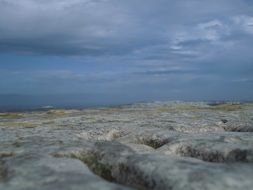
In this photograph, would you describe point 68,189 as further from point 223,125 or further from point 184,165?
point 223,125

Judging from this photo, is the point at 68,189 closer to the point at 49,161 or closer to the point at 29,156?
the point at 49,161

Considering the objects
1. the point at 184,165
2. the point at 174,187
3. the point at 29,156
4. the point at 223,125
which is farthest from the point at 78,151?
the point at 223,125

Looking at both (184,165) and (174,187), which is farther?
(184,165)

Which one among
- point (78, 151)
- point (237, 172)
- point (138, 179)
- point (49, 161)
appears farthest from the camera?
point (78, 151)

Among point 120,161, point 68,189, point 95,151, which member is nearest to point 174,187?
point 68,189

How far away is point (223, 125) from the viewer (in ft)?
156

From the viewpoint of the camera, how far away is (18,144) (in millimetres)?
29969

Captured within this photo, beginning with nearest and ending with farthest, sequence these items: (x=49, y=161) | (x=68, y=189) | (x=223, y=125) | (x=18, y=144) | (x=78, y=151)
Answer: (x=68, y=189)
(x=49, y=161)
(x=78, y=151)
(x=18, y=144)
(x=223, y=125)

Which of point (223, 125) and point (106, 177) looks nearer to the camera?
point (106, 177)

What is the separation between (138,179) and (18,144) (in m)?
12.3

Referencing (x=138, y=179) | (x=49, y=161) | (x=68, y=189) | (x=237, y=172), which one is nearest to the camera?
(x=68, y=189)

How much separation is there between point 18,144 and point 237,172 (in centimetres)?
1637

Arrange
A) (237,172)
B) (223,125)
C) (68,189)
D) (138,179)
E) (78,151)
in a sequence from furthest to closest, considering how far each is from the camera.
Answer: (223,125) < (78,151) < (138,179) < (237,172) < (68,189)

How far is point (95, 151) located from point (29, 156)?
4.29 m
